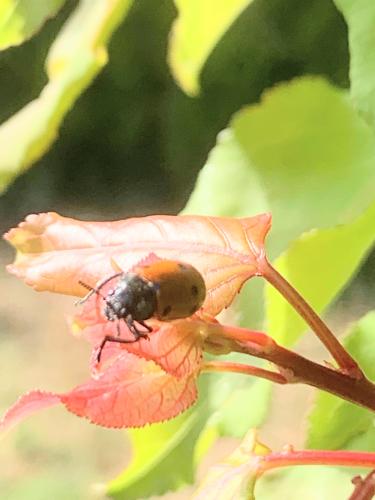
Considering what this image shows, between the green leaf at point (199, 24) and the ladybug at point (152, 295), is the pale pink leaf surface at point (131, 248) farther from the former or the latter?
the green leaf at point (199, 24)

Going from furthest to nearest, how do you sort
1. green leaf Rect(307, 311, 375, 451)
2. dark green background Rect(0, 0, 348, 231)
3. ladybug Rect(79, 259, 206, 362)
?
dark green background Rect(0, 0, 348, 231)
green leaf Rect(307, 311, 375, 451)
ladybug Rect(79, 259, 206, 362)

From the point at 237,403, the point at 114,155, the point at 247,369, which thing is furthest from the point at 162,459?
the point at 114,155

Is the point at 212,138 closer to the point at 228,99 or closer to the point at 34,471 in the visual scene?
the point at 228,99

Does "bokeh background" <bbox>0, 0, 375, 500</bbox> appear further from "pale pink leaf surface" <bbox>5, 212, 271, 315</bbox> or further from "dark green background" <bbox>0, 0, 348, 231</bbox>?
"pale pink leaf surface" <bbox>5, 212, 271, 315</bbox>

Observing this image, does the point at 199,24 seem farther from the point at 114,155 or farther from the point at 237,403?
the point at 114,155

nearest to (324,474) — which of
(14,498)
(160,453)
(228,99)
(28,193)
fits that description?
(160,453)

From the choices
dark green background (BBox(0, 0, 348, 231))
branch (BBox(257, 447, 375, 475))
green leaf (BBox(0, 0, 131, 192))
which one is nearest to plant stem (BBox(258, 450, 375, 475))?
branch (BBox(257, 447, 375, 475))

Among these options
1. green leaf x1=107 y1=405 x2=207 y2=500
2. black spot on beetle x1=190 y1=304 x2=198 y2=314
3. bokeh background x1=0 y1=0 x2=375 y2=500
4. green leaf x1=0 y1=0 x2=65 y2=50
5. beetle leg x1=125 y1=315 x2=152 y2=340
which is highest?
green leaf x1=0 y1=0 x2=65 y2=50
